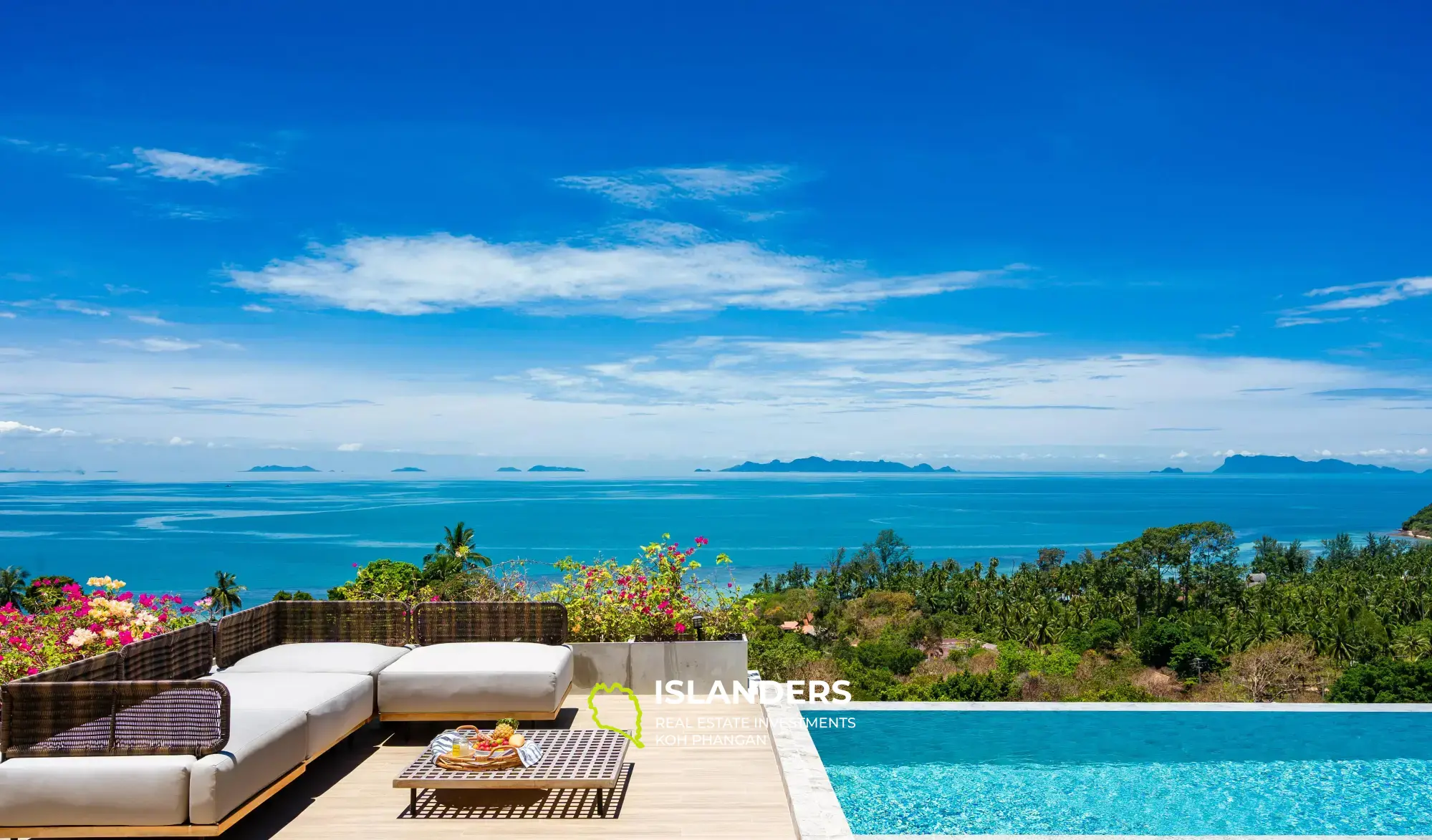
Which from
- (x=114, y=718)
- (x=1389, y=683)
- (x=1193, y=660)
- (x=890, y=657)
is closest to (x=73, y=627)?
(x=114, y=718)

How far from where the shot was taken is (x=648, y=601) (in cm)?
646

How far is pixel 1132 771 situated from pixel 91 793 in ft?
18.9

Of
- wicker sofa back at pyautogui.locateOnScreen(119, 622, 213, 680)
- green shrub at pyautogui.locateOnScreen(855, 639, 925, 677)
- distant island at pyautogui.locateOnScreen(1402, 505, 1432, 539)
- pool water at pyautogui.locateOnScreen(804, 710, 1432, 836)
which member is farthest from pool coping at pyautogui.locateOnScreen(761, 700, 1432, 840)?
distant island at pyautogui.locateOnScreen(1402, 505, 1432, 539)

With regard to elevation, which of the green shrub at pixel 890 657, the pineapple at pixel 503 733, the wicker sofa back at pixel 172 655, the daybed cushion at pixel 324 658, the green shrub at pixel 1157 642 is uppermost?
the wicker sofa back at pixel 172 655

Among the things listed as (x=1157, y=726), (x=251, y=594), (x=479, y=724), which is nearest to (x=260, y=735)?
(x=479, y=724)

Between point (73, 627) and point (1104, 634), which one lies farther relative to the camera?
point (1104, 634)

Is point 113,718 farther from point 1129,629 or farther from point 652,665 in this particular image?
point 1129,629

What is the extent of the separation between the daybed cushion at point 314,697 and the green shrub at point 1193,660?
3067 cm

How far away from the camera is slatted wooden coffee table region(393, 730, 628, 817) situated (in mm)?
3857

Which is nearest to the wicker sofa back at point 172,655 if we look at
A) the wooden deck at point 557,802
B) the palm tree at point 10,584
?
the wooden deck at point 557,802

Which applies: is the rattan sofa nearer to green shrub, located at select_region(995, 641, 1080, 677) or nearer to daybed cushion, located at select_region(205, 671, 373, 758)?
daybed cushion, located at select_region(205, 671, 373, 758)

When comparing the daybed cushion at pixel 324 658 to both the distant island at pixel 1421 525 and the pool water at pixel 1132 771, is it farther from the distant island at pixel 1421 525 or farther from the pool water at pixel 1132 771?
the distant island at pixel 1421 525

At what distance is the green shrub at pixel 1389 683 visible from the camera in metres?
12.3

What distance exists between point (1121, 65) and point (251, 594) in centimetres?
7172
